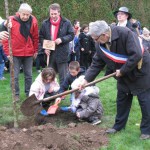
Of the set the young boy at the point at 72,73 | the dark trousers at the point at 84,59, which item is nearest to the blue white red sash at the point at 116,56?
the young boy at the point at 72,73

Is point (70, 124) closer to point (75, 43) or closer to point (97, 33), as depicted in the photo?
point (97, 33)

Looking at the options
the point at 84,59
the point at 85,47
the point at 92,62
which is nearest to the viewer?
the point at 92,62

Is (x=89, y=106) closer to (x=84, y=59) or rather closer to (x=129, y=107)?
(x=129, y=107)

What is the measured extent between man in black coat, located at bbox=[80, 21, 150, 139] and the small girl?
1.37 meters

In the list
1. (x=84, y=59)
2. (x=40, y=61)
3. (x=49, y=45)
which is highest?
(x=49, y=45)

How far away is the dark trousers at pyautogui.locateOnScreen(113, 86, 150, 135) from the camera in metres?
5.22

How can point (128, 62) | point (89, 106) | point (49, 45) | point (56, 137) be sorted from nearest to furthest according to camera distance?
point (128, 62), point (56, 137), point (89, 106), point (49, 45)

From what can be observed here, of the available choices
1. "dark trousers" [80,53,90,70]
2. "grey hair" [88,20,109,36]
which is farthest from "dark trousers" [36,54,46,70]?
"grey hair" [88,20,109,36]

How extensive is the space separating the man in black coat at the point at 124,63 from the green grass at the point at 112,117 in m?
0.20

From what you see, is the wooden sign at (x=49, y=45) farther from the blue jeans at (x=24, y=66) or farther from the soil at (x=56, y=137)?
the soil at (x=56, y=137)

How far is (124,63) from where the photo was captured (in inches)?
199

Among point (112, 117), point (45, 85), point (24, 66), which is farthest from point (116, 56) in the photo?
point (24, 66)

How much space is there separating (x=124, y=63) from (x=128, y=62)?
0.55 feet

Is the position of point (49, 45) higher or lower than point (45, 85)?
higher
